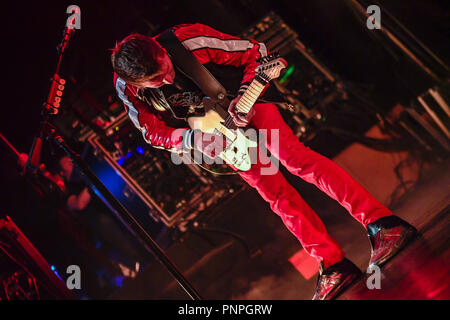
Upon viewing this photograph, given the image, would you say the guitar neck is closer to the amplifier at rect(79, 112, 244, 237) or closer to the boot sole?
the boot sole

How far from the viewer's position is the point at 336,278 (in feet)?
5.82

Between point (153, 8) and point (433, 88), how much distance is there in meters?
2.60

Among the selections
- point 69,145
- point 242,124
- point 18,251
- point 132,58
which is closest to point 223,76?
point 242,124

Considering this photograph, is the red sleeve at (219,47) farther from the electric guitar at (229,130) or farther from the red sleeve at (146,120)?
the red sleeve at (146,120)

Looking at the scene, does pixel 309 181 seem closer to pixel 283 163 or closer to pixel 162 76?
pixel 283 163

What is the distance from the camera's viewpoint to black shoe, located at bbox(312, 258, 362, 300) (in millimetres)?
1762

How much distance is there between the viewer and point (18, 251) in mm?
2555

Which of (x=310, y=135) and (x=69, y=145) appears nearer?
(x=69, y=145)

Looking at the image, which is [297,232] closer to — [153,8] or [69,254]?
[69,254]

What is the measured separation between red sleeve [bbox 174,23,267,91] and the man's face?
20cm

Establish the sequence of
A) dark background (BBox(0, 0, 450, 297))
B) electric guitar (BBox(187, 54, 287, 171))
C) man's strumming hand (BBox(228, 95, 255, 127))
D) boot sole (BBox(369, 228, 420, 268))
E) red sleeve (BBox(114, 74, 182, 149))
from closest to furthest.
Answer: boot sole (BBox(369, 228, 420, 268))
man's strumming hand (BBox(228, 95, 255, 127))
electric guitar (BBox(187, 54, 287, 171))
red sleeve (BBox(114, 74, 182, 149))
dark background (BBox(0, 0, 450, 297))

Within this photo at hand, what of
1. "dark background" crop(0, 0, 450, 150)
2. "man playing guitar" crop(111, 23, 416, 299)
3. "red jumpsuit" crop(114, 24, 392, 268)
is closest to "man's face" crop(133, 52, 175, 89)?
"man playing guitar" crop(111, 23, 416, 299)

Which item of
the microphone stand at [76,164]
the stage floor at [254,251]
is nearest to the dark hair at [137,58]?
the microphone stand at [76,164]

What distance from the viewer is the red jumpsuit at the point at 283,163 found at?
1803 millimetres
